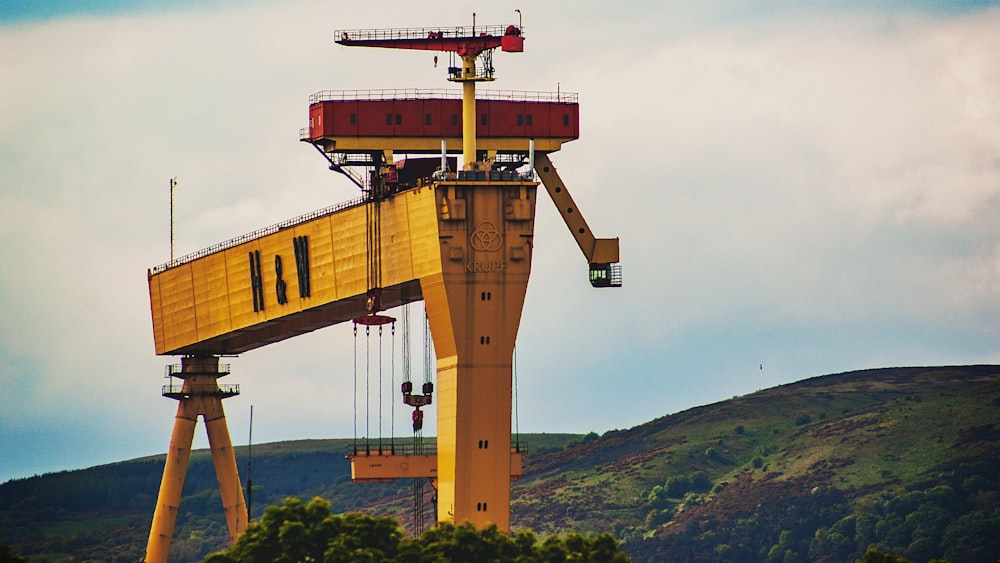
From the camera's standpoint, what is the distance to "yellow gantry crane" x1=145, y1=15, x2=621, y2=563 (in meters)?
143

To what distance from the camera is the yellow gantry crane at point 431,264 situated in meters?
143

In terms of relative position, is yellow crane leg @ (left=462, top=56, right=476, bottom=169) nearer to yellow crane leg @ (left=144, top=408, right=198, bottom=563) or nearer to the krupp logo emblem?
the krupp logo emblem

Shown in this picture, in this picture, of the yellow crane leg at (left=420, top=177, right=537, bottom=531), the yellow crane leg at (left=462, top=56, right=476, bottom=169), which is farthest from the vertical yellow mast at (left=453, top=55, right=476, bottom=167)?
the yellow crane leg at (left=420, top=177, right=537, bottom=531)

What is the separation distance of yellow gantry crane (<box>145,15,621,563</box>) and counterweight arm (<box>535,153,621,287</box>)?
60 millimetres

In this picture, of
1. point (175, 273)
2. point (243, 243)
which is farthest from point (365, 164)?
point (175, 273)

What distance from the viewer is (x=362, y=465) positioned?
520 ft

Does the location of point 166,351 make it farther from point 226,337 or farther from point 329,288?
point 329,288

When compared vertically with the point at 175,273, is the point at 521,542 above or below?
below

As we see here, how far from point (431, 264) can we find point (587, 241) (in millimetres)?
13906

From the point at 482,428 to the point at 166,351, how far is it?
41.6 metres

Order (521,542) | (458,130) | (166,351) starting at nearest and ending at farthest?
(521,542)
(458,130)
(166,351)

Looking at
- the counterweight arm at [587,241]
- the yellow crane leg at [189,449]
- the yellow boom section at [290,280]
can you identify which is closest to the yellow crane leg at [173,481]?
the yellow crane leg at [189,449]

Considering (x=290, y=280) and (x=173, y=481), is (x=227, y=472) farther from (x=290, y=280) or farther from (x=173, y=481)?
(x=290, y=280)

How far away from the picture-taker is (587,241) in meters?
155
